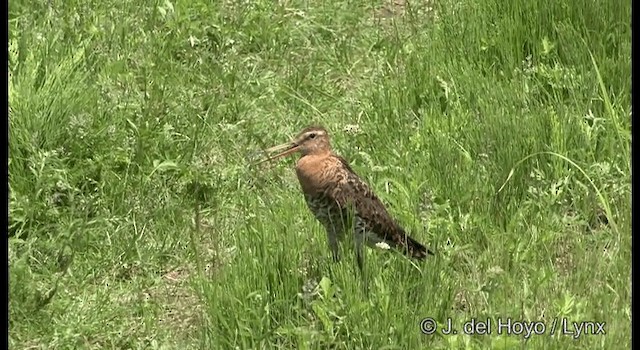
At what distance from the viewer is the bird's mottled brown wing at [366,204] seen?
18.9 feet

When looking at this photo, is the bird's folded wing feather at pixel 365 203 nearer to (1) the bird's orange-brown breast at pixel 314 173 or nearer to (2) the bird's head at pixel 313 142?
(1) the bird's orange-brown breast at pixel 314 173

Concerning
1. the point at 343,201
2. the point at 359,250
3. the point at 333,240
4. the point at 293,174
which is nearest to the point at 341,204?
the point at 343,201

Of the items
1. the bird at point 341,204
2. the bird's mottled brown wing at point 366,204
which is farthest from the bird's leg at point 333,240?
the bird's mottled brown wing at point 366,204

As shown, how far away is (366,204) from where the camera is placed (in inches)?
231

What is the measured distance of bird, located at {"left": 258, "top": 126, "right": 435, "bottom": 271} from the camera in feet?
18.6

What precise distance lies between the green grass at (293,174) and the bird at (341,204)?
0.29 ft

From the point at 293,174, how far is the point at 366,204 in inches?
44.5

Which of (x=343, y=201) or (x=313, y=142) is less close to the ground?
(x=313, y=142)

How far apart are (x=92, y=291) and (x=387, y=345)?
159cm

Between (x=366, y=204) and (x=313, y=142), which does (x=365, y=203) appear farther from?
(x=313, y=142)

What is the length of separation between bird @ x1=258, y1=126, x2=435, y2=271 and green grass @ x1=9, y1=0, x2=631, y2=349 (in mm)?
88

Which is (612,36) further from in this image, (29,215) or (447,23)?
(29,215)

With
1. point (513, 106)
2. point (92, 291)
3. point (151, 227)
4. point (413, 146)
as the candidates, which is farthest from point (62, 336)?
point (513, 106)

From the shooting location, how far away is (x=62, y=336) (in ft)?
18.1
